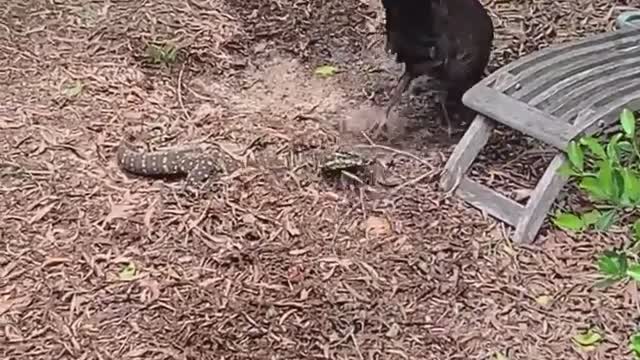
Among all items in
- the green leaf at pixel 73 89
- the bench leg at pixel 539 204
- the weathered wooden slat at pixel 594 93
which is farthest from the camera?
the green leaf at pixel 73 89

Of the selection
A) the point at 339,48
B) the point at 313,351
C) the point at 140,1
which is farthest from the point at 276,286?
the point at 140,1

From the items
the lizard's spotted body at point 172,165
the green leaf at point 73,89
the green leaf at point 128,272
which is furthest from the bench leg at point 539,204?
the green leaf at point 73,89

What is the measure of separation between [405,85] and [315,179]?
643 millimetres

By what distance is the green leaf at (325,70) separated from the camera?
4.79 metres

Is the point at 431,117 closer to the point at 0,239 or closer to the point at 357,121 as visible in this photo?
the point at 357,121

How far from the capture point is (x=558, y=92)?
4.01m

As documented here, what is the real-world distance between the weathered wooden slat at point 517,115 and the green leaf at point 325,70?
92cm

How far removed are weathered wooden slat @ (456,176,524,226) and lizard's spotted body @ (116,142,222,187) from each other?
3.17 feet

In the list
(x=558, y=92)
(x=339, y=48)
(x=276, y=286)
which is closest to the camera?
(x=276, y=286)

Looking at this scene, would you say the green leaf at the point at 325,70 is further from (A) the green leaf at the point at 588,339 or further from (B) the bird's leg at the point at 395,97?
(A) the green leaf at the point at 588,339

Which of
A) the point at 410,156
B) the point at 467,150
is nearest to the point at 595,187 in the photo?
the point at 467,150

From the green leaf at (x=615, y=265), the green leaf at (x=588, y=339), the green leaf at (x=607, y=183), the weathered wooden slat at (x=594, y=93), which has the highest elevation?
the green leaf at (x=607, y=183)

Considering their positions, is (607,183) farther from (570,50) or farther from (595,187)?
(570,50)

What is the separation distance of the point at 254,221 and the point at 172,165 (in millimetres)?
458
